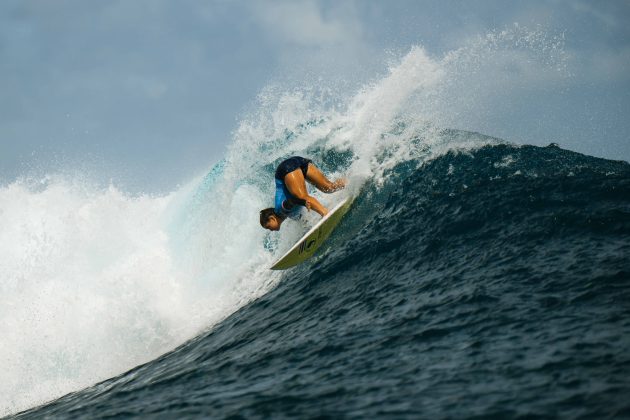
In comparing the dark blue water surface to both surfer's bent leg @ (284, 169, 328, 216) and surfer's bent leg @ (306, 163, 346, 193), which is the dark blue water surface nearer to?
surfer's bent leg @ (306, 163, 346, 193)

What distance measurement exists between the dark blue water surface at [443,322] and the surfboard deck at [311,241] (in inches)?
9.4

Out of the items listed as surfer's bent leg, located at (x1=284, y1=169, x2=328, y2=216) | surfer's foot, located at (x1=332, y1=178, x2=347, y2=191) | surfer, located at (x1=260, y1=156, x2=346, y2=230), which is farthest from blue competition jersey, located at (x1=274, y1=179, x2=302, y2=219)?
surfer's foot, located at (x1=332, y1=178, x2=347, y2=191)

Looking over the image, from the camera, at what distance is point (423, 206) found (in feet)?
30.3

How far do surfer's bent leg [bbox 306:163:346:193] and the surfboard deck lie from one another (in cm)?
49

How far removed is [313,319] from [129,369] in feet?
10.2

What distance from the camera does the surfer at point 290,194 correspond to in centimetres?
898

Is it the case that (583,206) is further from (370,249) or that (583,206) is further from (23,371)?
(23,371)

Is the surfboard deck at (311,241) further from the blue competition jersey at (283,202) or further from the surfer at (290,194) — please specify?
the blue competition jersey at (283,202)

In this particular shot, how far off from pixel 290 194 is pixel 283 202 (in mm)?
233

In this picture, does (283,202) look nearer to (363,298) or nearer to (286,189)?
(286,189)

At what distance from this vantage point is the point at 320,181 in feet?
31.8

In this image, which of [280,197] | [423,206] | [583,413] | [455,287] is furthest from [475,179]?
[583,413]

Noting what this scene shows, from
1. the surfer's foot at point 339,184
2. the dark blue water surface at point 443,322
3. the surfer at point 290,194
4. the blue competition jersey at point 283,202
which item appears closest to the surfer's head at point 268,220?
the surfer at point 290,194

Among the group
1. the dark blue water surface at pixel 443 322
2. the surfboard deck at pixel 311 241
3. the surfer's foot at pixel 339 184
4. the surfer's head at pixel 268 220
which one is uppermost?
the surfer's foot at pixel 339 184
